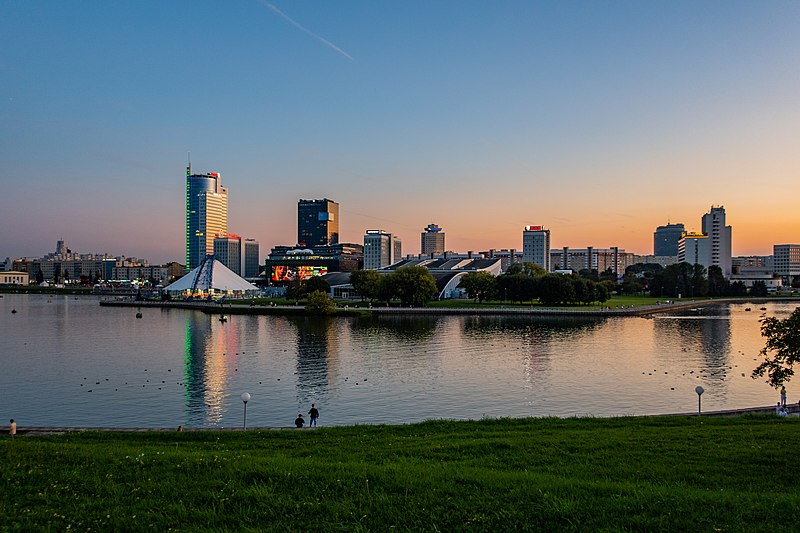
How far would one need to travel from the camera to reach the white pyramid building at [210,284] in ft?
429

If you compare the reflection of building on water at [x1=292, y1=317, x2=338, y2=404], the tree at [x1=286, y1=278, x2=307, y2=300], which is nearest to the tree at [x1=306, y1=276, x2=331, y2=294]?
the tree at [x1=286, y1=278, x2=307, y2=300]

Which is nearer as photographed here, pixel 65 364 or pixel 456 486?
pixel 456 486

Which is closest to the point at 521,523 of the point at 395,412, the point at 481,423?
the point at 481,423

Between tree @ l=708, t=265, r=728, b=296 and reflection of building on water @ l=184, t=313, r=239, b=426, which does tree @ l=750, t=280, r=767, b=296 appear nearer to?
tree @ l=708, t=265, r=728, b=296

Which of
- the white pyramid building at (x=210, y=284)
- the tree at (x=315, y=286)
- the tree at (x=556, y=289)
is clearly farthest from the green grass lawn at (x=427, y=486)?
the white pyramid building at (x=210, y=284)

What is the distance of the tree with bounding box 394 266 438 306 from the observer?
101750 millimetres

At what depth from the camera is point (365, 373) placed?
123ft

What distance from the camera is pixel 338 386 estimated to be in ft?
110

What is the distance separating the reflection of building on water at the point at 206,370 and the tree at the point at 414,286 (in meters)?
35.8

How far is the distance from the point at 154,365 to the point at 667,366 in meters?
36.5

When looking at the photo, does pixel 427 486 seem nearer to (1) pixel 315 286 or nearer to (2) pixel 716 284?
(1) pixel 315 286

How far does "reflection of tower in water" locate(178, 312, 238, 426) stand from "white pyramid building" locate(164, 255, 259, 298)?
6003 centimetres

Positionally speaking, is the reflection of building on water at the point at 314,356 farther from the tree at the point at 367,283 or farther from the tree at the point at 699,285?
the tree at the point at 699,285

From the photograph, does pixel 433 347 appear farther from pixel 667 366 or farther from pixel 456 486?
pixel 456 486
